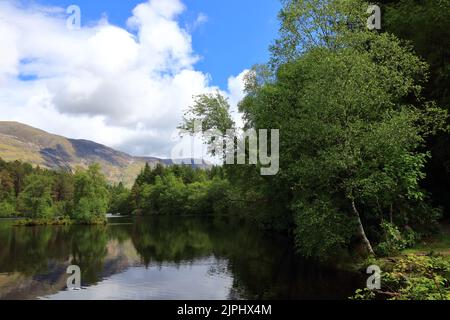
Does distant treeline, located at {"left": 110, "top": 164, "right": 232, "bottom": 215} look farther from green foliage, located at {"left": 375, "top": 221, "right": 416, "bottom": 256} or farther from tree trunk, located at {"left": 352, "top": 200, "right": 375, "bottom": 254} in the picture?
green foliage, located at {"left": 375, "top": 221, "right": 416, "bottom": 256}

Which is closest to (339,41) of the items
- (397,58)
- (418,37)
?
(397,58)

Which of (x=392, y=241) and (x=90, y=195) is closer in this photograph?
(x=392, y=241)

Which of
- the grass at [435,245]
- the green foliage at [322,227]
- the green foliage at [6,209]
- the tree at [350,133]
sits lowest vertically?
the green foliage at [6,209]

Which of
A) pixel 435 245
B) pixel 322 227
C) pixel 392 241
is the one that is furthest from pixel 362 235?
pixel 435 245

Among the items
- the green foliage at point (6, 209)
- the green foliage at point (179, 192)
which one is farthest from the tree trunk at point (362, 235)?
the green foliage at point (6, 209)

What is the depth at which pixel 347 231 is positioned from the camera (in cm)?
2647

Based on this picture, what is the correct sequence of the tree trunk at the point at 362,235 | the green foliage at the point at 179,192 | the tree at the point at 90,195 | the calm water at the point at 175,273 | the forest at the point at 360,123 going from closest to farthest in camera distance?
the calm water at the point at 175,273, the forest at the point at 360,123, the tree trunk at the point at 362,235, the tree at the point at 90,195, the green foliage at the point at 179,192

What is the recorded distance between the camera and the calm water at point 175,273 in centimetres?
2217

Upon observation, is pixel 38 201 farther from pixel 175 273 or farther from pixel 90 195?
pixel 175 273

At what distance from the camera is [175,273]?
28.7 metres

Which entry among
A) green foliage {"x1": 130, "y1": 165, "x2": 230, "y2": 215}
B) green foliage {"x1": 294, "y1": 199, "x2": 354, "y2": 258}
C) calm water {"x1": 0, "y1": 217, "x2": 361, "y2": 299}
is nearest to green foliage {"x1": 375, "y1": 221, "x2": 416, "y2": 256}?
green foliage {"x1": 294, "y1": 199, "x2": 354, "y2": 258}

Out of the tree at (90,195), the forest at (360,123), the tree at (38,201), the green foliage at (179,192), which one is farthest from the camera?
the green foliage at (179,192)

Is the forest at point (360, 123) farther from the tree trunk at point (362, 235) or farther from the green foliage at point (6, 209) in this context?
the green foliage at point (6, 209)

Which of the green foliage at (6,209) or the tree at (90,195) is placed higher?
the tree at (90,195)
